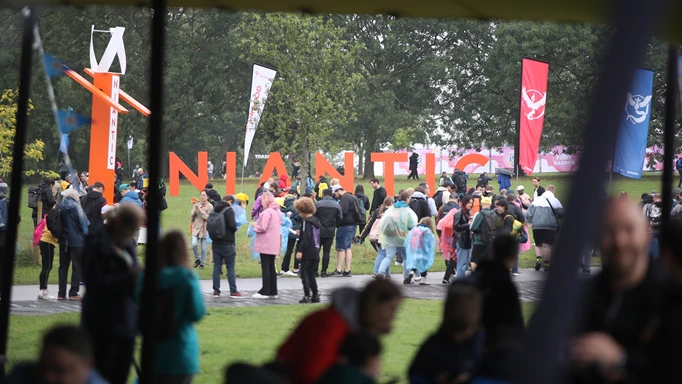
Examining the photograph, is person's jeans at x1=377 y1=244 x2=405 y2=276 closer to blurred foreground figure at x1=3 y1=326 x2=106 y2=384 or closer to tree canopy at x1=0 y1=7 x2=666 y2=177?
blurred foreground figure at x1=3 y1=326 x2=106 y2=384

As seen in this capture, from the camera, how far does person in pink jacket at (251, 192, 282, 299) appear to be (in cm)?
1648

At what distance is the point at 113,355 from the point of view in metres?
6.41

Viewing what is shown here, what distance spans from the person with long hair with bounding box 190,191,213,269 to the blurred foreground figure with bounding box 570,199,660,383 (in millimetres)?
16691

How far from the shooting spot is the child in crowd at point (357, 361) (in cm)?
415

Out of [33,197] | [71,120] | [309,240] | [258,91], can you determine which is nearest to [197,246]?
[33,197]

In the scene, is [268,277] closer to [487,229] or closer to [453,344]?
[487,229]

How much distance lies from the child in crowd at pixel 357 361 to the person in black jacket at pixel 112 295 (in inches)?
95.0

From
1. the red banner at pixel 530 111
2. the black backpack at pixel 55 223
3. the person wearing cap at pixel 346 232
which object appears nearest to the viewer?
the black backpack at pixel 55 223

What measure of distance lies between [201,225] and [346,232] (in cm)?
299

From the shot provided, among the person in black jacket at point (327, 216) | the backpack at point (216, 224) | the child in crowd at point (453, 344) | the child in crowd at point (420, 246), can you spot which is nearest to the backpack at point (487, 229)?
the child in crowd at point (420, 246)

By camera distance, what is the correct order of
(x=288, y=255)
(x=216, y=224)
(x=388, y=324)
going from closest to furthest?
(x=388, y=324) < (x=216, y=224) < (x=288, y=255)

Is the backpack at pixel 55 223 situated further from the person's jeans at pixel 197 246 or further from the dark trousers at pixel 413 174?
the dark trousers at pixel 413 174

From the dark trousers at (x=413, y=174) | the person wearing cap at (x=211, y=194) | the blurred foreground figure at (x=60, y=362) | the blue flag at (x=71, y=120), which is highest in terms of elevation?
the dark trousers at (x=413, y=174)

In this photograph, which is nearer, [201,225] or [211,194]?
[201,225]
